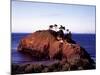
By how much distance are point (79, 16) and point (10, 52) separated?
1.01m

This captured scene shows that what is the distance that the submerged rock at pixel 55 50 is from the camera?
254 cm

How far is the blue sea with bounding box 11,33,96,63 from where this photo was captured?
8.08 feet

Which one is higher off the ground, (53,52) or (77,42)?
(77,42)

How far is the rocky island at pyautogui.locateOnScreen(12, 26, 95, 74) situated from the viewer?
252cm

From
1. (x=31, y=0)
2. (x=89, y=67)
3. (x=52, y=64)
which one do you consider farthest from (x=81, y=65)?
(x=31, y=0)

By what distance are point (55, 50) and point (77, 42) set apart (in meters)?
0.32

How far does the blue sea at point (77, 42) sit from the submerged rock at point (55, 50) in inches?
→ 1.9

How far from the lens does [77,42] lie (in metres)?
2.71

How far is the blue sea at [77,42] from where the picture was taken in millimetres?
2463

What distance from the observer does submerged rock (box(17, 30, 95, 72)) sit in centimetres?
254

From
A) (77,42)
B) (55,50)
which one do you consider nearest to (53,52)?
(55,50)

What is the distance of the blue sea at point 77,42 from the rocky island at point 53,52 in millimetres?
42

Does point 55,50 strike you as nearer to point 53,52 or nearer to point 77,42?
point 53,52
